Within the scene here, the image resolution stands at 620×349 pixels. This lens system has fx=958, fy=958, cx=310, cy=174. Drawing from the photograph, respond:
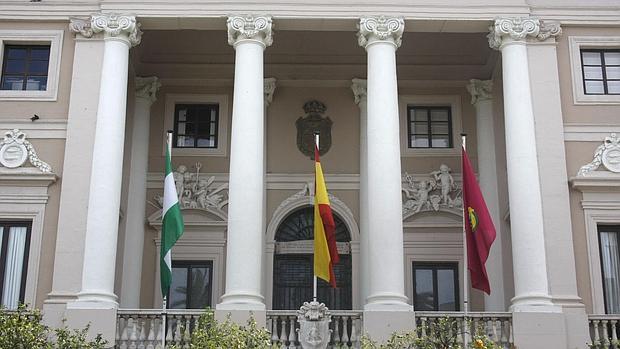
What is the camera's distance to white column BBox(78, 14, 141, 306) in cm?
2000

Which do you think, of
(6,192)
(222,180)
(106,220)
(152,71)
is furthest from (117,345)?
(152,71)

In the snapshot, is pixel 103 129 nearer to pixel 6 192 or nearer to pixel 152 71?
pixel 6 192

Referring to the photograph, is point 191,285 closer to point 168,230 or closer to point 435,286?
point 168,230

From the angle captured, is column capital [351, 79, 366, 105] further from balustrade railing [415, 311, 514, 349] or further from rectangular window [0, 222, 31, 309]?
rectangular window [0, 222, 31, 309]

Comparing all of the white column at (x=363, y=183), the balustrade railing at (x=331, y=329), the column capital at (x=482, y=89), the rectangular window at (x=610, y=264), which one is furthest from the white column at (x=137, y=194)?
the rectangular window at (x=610, y=264)

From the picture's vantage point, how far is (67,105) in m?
21.8

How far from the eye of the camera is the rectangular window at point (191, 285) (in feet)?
80.1

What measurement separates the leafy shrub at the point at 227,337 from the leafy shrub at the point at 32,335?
6.66 ft

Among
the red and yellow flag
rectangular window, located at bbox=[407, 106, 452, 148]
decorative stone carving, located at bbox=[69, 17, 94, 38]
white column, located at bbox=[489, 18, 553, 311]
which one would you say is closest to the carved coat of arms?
rectangular window, located at bbox=[407, 106, 452, 148]

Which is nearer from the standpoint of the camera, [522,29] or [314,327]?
[314,327]

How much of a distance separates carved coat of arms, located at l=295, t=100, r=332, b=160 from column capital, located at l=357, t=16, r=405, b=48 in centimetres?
452

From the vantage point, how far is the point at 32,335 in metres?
17.5

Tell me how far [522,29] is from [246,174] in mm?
7167

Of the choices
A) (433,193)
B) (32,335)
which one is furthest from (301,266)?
(32,335)
